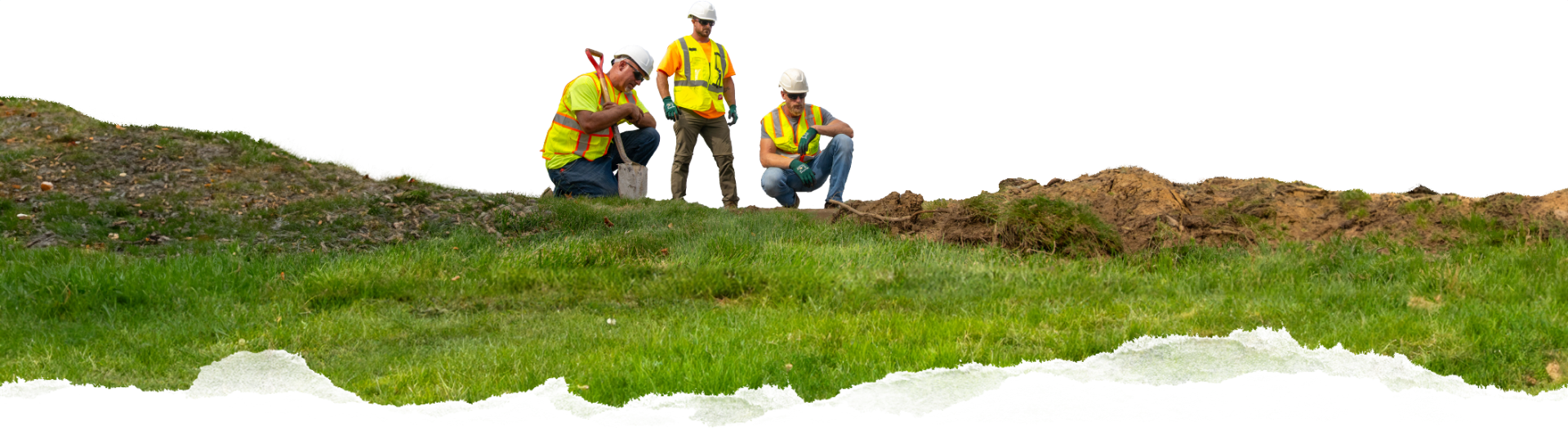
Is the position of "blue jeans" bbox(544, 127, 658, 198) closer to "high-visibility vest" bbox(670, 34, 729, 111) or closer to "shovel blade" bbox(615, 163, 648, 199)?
"shovel blade" bbox(615, 163, 648, 199)

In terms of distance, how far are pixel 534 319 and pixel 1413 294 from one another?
5.50 m

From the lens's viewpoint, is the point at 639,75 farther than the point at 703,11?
Yes

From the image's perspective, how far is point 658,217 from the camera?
11148 millimetres

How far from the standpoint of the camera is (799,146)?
13180 millimetres

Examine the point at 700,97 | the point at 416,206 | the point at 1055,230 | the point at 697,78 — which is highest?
the point at 697,78

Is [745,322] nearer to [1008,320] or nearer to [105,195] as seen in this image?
[1008,320]

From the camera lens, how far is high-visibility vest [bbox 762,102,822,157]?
13.1 meters

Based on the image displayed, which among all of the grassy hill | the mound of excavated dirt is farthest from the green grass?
the mound of excavated dirt

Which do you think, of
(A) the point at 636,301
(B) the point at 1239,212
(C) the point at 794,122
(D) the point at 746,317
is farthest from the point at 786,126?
(D) the point at 746,317

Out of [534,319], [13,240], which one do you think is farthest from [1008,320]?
[13,240]

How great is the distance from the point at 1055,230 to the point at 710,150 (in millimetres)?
4975

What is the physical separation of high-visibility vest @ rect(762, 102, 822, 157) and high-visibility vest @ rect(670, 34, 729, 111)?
0.65 metres

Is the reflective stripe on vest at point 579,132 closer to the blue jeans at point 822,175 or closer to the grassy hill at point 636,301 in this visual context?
the grassy hill at point 636,301

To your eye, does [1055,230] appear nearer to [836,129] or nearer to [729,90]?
[836,129]
